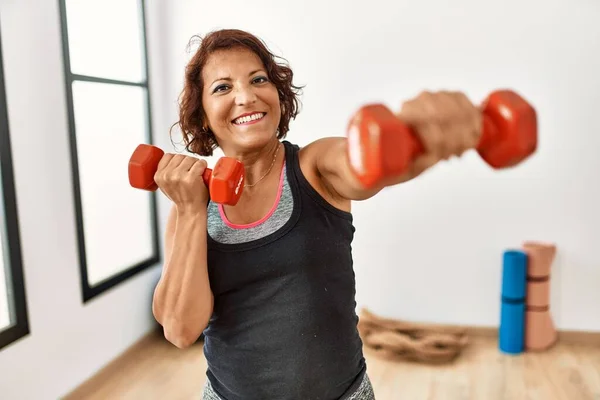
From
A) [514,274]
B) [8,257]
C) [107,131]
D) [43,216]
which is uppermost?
[107,131]

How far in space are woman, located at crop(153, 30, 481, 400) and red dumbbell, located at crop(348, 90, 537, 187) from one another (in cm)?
22

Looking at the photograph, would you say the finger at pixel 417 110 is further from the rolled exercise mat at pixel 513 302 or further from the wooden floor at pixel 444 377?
the rolled exercise mat at pixel 513 302

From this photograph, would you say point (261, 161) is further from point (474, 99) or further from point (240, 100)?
point (474, 99)

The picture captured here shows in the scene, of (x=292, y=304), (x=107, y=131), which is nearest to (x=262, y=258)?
(x=292, y=304)

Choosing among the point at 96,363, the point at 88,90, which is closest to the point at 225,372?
the point at 96,363

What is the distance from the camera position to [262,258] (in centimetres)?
93

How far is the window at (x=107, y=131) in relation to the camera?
2.63m

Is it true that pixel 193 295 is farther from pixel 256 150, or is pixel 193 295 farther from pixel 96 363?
pixel 96 363

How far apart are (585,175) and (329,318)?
242 centimetres

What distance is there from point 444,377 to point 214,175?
2.17 meters

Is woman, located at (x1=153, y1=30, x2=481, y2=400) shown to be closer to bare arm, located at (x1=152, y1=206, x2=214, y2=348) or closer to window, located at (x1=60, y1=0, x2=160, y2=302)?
bare arm, located at (x1=152, y1=206, x2=214, y2=348)

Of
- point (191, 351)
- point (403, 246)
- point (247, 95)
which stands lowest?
point (191, 351)

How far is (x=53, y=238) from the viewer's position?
2.40 meters

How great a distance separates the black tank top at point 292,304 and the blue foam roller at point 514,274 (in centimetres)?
207
